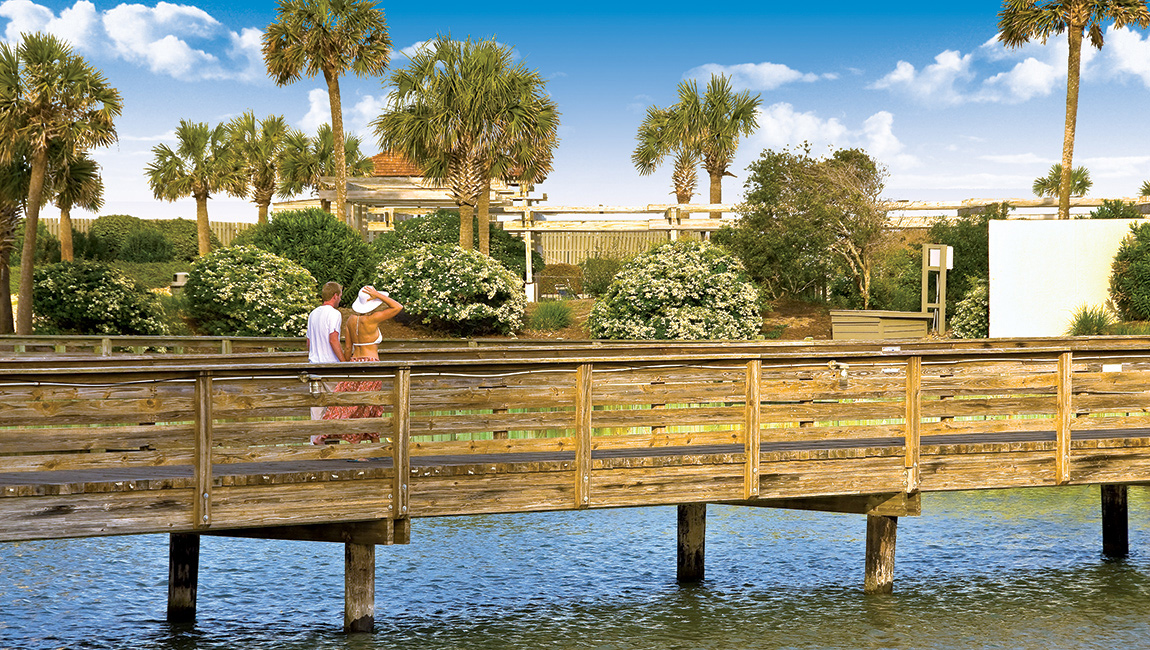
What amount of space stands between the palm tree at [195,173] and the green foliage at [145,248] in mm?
2059

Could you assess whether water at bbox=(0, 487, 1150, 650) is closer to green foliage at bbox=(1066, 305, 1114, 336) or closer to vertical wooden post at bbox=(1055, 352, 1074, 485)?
vertical wooden post at bbox=(1055, 352, 1074, 485)

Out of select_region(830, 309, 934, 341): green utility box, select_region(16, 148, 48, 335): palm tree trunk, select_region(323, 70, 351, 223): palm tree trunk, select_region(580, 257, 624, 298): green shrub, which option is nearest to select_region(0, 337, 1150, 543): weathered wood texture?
select_region(830, 309, 934, 341): green utility box

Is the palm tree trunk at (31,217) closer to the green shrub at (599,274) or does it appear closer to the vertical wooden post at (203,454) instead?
Result: the green shrub at (599,274)

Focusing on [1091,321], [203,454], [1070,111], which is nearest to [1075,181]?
[1070,111]

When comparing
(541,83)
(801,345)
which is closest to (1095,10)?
(541,83)

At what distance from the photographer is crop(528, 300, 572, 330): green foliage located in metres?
32.6

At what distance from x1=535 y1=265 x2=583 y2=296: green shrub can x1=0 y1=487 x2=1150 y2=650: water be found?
26885mm

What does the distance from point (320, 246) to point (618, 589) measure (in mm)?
23833

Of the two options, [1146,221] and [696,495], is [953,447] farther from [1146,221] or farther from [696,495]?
[1146,221]

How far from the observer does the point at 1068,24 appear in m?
40.0

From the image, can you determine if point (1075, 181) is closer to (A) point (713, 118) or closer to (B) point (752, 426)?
(A) point (713, 118)

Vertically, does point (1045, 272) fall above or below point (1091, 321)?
above

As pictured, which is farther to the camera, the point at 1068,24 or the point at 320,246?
the point at 1068,24

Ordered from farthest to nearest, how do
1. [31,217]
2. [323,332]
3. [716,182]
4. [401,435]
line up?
1. [716,182]
2. [31,217]
3. [323,332]
4. [401,435]
